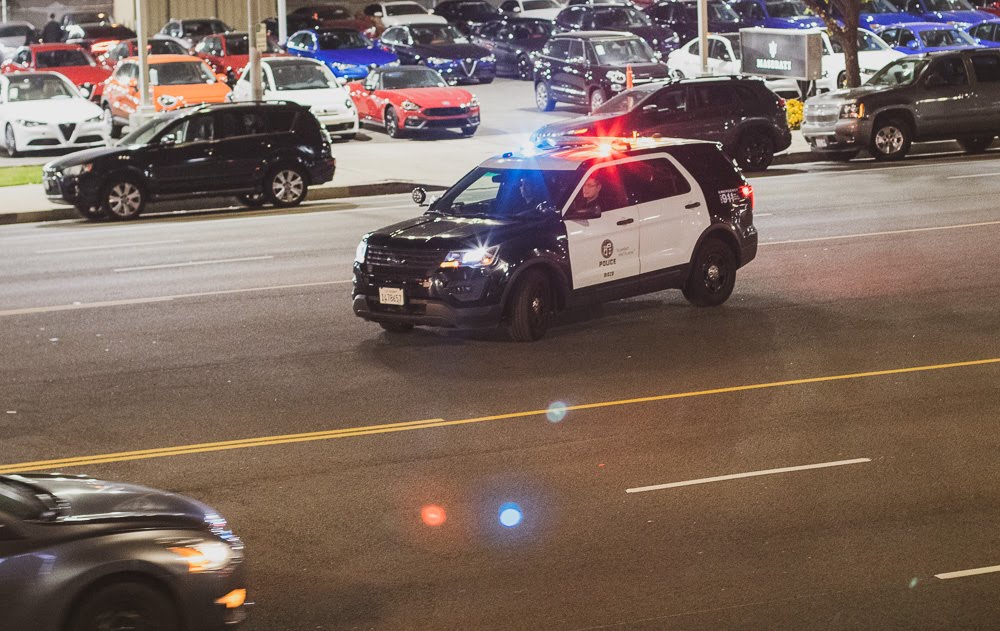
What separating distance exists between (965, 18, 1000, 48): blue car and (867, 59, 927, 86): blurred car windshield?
16.0 m

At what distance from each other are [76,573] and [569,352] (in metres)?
7.83

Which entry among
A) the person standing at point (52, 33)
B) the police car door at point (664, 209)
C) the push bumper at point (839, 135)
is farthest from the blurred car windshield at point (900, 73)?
the person standing at point (52, 33)

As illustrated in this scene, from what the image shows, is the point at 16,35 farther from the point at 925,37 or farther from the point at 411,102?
the point at 925,37

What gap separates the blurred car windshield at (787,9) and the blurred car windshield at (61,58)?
19781 mm

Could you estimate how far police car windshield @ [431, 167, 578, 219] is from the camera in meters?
14.7

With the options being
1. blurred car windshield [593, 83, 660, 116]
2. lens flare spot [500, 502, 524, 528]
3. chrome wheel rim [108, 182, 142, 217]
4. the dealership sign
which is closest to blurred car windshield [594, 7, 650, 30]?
the dealership sign

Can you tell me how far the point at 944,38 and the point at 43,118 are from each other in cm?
2496

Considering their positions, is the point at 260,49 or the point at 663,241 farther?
the point at 260,49

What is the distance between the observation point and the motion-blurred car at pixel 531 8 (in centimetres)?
5334

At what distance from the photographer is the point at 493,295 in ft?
45.6

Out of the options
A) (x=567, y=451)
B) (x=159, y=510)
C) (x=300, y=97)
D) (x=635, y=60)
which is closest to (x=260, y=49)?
(x=300, y=97)

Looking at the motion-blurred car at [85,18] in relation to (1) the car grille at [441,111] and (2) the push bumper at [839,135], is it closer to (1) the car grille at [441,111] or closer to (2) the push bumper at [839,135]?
(1) the car grille at [441,111]

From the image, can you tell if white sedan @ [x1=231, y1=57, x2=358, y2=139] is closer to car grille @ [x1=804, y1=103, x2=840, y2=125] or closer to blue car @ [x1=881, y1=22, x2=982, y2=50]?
car grille @ [x1=804, y1=103, x2=840, y2=125]

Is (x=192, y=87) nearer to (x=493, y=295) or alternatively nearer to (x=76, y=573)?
(x=493, y=295)
